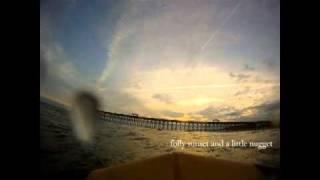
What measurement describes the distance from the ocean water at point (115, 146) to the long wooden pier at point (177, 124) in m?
0.02

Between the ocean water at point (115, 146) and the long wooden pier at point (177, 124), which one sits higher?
the long wooden pier at point (177, 124)

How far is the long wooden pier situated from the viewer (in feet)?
6.19

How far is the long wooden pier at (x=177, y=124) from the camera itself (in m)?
1.89

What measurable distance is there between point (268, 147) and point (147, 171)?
1.62 ft

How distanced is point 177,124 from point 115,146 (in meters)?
0.25

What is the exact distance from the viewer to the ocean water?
189 centimetres

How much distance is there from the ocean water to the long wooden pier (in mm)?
16

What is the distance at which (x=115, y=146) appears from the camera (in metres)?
1.91

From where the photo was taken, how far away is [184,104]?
6.23 feet

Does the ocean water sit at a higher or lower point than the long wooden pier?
lower
